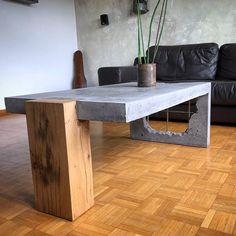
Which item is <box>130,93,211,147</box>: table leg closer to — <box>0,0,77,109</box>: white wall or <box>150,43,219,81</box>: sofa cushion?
<box>150,43,219,81</box>: sofa cushion

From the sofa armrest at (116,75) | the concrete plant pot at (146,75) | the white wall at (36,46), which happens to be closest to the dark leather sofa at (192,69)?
the sofa armrest at (116,75)

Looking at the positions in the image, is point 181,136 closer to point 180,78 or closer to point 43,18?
point 180,78

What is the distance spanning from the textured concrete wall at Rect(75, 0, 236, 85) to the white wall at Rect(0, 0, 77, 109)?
0.25 m

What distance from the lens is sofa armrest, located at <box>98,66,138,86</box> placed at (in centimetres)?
266

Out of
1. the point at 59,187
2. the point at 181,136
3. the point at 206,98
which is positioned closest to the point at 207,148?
the point at 181,136

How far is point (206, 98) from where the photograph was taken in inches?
72.3

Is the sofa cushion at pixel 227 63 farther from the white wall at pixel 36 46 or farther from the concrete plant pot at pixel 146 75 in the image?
the white wall at pixel 36 46

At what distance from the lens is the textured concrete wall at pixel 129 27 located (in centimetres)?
312

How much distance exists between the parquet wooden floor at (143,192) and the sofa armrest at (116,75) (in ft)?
2.68

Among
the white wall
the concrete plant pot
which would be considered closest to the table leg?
the concrete plant pot

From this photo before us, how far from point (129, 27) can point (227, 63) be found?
1491mm

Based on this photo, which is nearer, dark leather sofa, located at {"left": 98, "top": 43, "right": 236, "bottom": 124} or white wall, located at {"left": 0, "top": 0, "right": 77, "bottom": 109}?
dark leather sofa, located at {"left": 98, "top": 43, "right": 236, "bottom": 124}

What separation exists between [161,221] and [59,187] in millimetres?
396

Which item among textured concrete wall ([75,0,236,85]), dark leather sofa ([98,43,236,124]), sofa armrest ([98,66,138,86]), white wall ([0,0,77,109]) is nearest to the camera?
dark leather sofa ([98,43,236,124])
